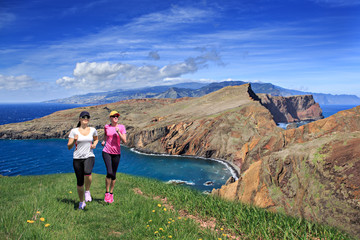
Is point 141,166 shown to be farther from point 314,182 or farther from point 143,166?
point 314,182

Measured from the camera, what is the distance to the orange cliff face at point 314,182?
7.08 m

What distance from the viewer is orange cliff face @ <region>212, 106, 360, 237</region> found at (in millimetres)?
7082

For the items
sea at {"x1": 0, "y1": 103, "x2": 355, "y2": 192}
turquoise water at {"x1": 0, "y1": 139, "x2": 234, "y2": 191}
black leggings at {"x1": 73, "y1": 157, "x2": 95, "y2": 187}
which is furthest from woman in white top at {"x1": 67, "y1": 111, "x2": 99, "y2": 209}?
turquoise water at {"x1": 0, "y1": 139, "x2": 234, "y2": 191}

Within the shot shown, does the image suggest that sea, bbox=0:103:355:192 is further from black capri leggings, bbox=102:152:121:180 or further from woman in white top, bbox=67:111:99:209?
woman in white top, bbox=67:111:99:209

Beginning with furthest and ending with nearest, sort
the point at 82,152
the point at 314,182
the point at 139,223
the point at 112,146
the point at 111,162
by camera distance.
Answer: the point at 314,182, the point at 111,162, the point at 112,146, the point at 82,152, the point at 139,223

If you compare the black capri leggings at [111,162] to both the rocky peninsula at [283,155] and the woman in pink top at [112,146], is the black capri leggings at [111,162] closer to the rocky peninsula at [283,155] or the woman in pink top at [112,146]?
the woman in pink top at [112,146]

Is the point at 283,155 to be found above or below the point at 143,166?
above

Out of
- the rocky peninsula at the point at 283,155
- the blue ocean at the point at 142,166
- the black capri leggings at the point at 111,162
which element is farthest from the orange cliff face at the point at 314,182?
the blue ocean at the point at 142,166

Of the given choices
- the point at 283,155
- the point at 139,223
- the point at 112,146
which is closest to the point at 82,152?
the point at 112,146

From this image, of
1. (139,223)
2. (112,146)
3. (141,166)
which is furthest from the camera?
(141,166)

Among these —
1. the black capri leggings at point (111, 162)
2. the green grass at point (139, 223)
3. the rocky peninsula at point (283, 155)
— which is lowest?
the rocky peninsula at point (283, 155)

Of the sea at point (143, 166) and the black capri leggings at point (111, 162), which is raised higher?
the black capri leggings at point (111, 162)

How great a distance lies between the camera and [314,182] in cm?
871

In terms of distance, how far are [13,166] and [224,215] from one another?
64.7m
